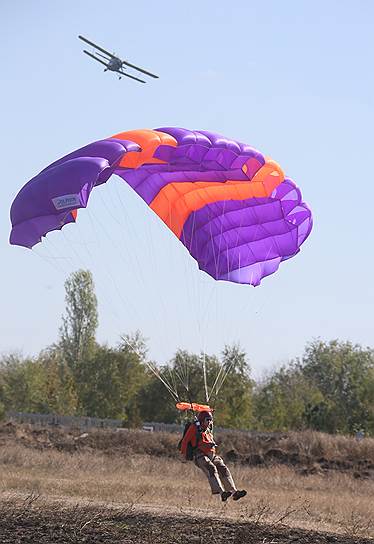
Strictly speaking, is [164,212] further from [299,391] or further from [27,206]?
[299,391]

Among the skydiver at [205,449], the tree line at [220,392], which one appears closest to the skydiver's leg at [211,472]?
the skydiver at [205,449]

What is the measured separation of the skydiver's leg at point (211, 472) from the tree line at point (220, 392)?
2798cm

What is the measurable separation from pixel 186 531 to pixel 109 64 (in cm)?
3571

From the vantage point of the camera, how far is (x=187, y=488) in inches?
835

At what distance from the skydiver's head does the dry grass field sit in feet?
4.61

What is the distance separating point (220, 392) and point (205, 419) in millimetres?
36744

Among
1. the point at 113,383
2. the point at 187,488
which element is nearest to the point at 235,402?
the point at 113,383

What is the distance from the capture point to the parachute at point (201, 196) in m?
14.3

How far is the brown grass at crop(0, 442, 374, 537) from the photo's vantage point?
1628 cm

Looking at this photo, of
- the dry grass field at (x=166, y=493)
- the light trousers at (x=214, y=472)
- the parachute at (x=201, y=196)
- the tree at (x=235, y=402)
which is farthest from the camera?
the tree at (x=235, y=402)

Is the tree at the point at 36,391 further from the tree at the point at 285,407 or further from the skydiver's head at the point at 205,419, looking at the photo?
the skydiver's head at the point at 205,419

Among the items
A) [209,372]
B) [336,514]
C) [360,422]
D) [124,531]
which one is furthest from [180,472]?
[360,422]

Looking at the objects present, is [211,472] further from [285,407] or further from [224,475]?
[285,407]

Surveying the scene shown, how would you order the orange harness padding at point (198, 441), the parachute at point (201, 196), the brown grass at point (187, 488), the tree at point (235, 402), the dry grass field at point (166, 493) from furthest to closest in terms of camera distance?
the tree at point (235, 402) → the brown grass at point (187, 488) → the orange harness padding at point (198, 441) → the parachute at point (201, 196) → the dry grass field at point (166, 493)
